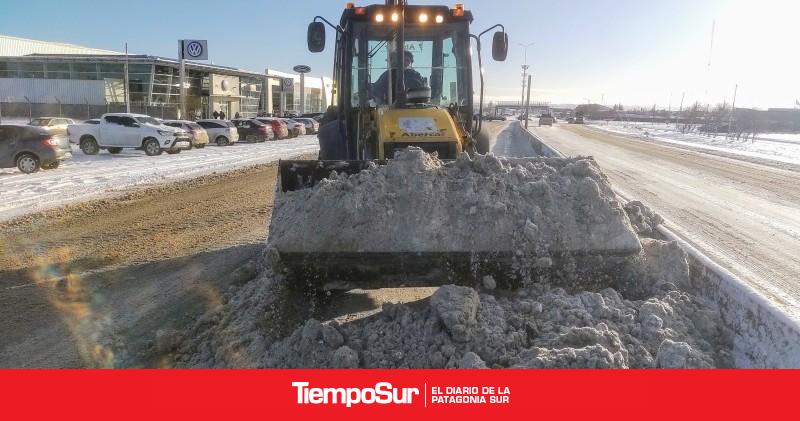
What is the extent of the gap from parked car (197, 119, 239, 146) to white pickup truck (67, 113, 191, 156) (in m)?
6.12

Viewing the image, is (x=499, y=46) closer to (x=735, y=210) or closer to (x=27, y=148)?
(x=735, y=210)

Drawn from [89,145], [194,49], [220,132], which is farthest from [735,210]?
[194,49]

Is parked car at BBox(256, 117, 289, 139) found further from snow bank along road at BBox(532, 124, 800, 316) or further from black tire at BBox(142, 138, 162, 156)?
snow bank along road at BBox(532, 124, 800, 316)

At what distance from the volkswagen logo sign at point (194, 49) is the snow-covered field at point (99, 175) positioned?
17.1 metres

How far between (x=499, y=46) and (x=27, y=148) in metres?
13.0

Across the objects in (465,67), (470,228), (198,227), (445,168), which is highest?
(465,67)

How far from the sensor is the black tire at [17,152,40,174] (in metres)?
13.8

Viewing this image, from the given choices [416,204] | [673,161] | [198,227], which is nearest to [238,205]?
[198,227]

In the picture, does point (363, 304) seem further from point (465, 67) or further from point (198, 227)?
point (198, 227)

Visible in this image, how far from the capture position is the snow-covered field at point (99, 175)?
33.1 ft

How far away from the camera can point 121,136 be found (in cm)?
2016

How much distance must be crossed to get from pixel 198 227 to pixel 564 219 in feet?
19.1

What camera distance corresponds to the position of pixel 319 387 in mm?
2752

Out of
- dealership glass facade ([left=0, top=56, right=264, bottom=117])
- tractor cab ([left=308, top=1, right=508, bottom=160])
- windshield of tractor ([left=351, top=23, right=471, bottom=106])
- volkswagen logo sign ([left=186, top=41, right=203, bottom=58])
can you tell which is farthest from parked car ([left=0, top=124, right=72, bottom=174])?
dealership glass facade ([left=0, top=56, right=264, bottom=117])
